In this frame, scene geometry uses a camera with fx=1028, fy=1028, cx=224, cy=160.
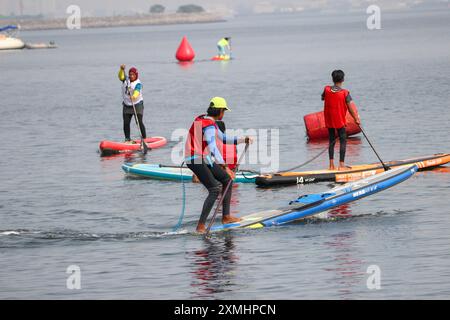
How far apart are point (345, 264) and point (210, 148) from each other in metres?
2.56

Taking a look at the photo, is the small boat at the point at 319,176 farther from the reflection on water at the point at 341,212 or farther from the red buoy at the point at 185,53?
the red buoy at the point at 185,53

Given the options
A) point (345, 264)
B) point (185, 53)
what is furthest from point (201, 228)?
point (185, 53)

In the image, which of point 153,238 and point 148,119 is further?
point 148,119

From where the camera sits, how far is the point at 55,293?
43.9 feet

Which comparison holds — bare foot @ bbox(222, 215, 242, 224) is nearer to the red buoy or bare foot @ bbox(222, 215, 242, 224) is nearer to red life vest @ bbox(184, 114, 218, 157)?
red life vest @ bbox(184, 114, 218, 157)

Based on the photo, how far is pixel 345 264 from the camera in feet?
46.9

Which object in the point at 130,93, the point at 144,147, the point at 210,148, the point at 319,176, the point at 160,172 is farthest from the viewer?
the point at 144,147

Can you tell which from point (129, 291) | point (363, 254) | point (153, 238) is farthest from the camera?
point (153, 238)

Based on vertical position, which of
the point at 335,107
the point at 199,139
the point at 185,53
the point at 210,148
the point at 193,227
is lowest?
the point at 193,227

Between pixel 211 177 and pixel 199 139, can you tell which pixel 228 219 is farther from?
pixel 199 139

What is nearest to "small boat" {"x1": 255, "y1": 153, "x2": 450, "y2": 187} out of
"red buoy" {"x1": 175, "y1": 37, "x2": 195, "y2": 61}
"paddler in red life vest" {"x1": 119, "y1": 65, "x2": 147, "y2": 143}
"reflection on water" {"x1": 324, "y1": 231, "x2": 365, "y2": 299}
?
"reflection on water" {"x1": 324, "y1": 231, "x2": 365, "y2": 299}

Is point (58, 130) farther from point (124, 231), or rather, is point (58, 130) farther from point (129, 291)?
point (129, 291)
